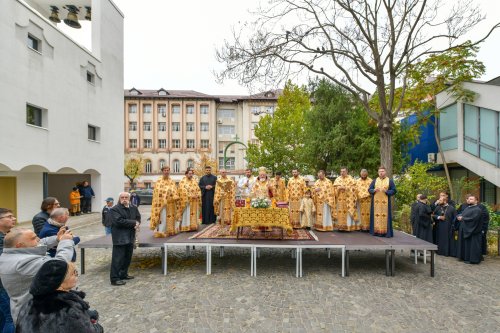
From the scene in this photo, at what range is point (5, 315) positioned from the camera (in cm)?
266

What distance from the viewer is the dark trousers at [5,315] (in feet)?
8.61

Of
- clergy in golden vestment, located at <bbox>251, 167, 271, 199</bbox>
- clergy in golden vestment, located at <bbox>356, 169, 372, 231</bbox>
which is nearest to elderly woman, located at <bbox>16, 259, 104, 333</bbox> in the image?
clergy in golden vestment, located at <bbox>251, 167, 271, 199</bbox>

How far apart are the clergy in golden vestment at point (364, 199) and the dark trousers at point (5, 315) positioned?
882cm

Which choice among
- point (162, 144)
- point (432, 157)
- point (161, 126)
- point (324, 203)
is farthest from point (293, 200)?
point (161, 126)

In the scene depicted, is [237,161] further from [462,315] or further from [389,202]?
[462,315]

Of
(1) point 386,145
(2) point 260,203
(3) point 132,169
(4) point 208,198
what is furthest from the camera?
(3) point 132,169

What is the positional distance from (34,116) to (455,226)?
62.1 feet

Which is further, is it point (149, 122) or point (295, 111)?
point (149, 122)

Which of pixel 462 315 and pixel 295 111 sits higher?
pixel 295 111

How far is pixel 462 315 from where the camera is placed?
16.7 ft

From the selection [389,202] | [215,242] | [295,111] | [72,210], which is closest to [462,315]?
[389,202]

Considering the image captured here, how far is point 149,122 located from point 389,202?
44.7 meters

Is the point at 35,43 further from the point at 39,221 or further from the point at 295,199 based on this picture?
the point at 295,199

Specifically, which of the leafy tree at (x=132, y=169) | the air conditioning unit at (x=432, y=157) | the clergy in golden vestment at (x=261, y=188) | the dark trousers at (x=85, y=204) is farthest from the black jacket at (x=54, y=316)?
the leafy tree at (x=132, y=169)
